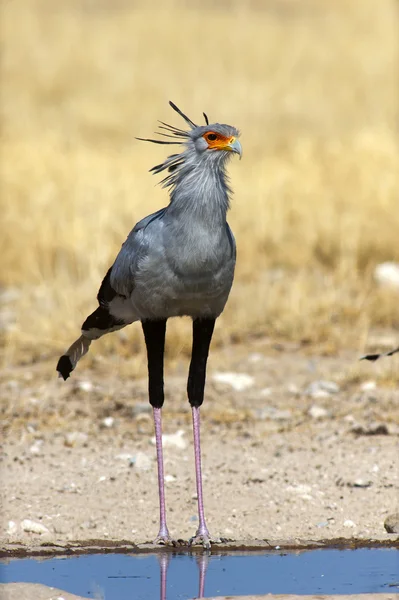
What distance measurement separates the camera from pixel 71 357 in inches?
207

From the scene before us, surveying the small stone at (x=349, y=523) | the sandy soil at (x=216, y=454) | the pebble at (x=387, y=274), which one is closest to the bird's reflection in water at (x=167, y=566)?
the sandy soil at (x=216, y=454)

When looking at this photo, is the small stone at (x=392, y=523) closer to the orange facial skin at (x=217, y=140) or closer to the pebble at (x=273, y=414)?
the pebble at (x=273, y=414)

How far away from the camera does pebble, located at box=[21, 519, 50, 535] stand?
4648 mm

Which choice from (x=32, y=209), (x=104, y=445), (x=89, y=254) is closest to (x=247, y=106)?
(x=32, y=209)

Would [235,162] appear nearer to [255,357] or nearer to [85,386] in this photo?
[255,357]

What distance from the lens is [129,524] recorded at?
4773 millimetres

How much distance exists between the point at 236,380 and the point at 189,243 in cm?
286

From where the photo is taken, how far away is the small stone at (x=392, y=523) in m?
4.63

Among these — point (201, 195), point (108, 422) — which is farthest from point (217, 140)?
point (108, 422)

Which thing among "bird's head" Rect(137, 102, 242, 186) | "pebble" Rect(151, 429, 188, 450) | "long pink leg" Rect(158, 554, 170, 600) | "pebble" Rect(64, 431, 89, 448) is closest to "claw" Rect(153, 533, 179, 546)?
"long pink leg" Rect(158, 554, 170, 600)

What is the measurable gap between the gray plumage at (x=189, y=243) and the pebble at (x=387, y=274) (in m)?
4.42

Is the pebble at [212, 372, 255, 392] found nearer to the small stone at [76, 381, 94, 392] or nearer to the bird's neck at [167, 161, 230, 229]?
the small stone at [76, 381, 94, 392]

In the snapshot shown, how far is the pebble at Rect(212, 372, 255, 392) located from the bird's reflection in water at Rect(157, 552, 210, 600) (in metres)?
2.59

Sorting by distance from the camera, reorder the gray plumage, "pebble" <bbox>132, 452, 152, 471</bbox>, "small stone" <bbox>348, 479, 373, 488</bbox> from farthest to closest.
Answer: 1. "pebble" <bbox>132, 452, 152, 471</bbox>
2. "small stone" <bbox>348, 479, 373, 488</bbox>
3. the gray plumage
